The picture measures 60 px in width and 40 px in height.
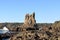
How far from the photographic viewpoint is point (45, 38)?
85.8 meters

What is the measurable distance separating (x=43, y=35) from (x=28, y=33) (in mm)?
5540

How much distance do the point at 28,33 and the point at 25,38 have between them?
19.9 ft

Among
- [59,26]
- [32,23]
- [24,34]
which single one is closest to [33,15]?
[32,23]

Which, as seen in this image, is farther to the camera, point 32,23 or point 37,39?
point 32,23

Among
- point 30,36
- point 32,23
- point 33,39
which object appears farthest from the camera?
point 32,23

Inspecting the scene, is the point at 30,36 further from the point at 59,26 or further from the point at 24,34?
the point at 59,26

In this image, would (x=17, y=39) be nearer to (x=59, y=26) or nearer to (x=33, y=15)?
(x=59, y=26)

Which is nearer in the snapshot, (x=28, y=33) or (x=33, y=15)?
(x=28, y=33)

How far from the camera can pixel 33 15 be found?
Answer: 16938 centimetres

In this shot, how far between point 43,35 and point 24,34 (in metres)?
6.86

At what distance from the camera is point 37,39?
87.2m

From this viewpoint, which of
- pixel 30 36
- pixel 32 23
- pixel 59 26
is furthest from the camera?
pixel 32 23

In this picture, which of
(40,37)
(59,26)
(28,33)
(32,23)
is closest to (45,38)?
(40,37)

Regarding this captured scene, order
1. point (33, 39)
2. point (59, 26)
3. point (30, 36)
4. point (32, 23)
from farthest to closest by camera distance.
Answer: point (32, 23)
point (59, 26)
point (30, 36)
point (33, 39)
